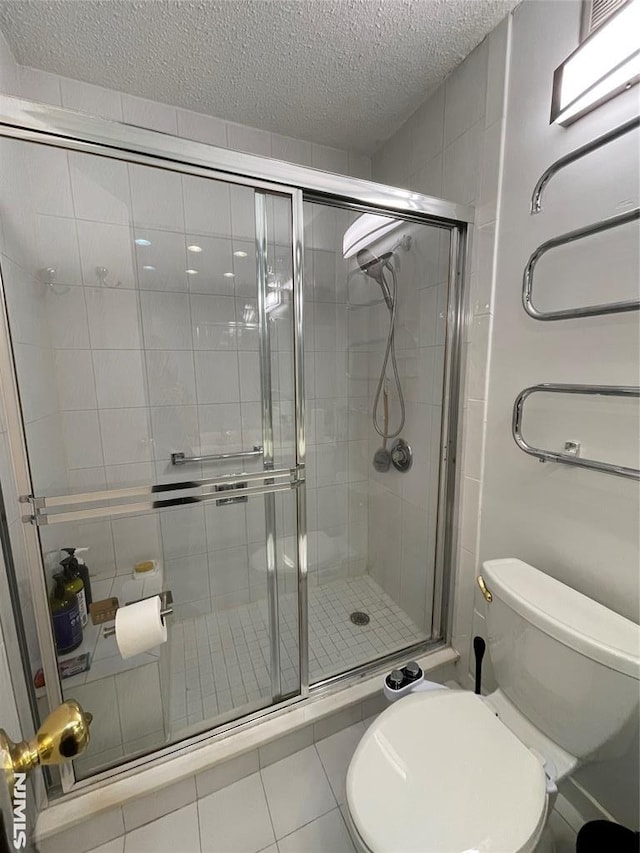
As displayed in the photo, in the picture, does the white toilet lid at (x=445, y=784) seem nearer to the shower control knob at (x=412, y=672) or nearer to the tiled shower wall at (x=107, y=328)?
the shower control knob at (x=412, y=672)

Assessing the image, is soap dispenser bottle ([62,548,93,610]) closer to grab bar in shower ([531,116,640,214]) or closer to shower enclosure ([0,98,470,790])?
shower enclosure ([0,98,470,790])

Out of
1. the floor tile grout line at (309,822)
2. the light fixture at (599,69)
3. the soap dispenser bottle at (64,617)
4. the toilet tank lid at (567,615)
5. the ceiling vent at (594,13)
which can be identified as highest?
the ceiling vent at (594,13)

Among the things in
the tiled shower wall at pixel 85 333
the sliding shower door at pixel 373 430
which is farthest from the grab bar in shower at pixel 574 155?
the tiled shower wall at pixel 85 333

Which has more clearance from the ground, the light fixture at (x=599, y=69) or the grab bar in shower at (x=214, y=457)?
the light fixture at (x=599, y=69)

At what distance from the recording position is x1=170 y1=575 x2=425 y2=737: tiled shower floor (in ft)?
4.38

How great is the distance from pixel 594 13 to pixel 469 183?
478mm

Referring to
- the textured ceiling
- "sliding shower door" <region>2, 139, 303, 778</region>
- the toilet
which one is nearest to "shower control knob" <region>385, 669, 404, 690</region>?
the toilet

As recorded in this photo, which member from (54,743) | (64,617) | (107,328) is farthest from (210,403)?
(54,743)

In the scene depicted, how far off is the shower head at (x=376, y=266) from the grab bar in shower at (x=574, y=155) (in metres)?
0.62

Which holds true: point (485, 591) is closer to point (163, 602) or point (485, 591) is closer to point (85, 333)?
point (163, 602)

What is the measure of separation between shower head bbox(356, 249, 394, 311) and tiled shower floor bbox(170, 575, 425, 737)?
1.39 m

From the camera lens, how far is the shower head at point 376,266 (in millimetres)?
1575

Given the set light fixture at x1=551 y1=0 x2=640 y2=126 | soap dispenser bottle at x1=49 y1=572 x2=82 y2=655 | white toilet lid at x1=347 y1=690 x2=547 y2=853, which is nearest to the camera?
white toilet lid at x1=347 y1=690 x2=547 y2=853

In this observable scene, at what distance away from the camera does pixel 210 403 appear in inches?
60.5
